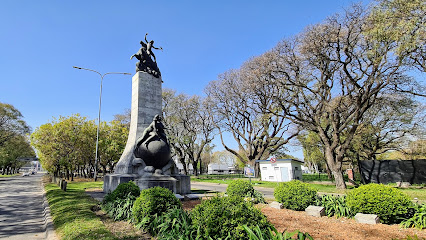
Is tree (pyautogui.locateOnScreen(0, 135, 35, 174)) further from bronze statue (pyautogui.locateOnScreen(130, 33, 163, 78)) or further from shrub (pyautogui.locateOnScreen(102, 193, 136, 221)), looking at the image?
shrub (pyautogui.locateOnScreen(102, 193, 136, 221))

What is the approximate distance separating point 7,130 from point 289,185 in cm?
4927

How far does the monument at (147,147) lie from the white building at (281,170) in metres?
17.4

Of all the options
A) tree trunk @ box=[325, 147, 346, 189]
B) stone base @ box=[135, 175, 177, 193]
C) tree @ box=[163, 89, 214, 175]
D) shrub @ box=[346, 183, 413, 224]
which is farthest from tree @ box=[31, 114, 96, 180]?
shrub @ box=[346, 183, 413, 224]

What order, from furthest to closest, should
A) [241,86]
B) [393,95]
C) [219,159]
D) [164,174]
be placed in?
[219,159] → [241,86] → [393,95] → [164,174]

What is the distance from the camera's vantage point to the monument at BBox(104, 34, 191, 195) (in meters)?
10.2

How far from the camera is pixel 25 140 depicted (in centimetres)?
5322

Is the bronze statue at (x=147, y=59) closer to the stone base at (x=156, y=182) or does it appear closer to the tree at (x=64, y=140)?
the stone base at (x=156, y=182)

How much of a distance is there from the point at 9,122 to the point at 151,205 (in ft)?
156

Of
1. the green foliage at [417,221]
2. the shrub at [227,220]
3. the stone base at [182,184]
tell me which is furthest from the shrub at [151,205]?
the green foliage at [417,221]

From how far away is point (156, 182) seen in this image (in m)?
9.66

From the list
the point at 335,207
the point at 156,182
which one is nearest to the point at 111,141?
the point at 156,182

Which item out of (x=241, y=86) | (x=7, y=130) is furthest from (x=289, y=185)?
(x=7, y=130)

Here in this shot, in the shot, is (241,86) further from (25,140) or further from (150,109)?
(25,140)

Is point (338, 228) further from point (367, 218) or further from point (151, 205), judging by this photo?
point (151, 205)
